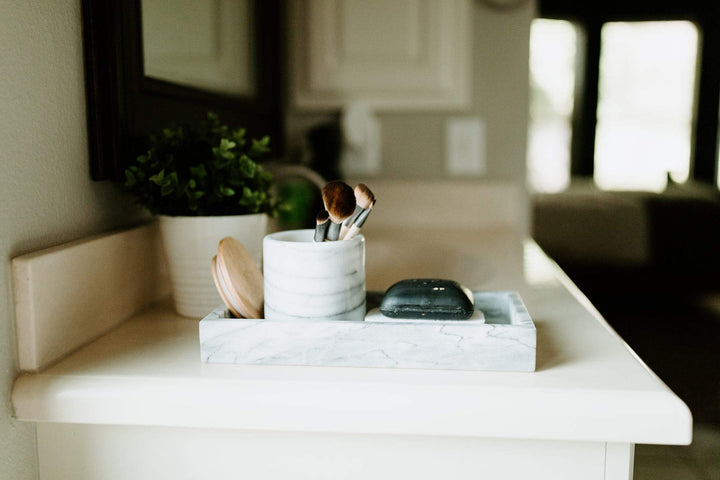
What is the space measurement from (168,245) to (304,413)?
32 cm

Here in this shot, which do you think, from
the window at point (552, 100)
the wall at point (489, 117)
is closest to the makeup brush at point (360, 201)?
the wall at point (489, 117)

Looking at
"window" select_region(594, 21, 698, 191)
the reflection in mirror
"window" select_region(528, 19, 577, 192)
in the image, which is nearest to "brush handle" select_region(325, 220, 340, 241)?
the reflection in mirror

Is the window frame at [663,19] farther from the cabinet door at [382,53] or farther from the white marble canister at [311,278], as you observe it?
the white marble canister at [311,278]

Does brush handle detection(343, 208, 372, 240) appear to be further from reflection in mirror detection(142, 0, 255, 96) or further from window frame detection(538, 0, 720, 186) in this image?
window frame detection(538, 0, 720, 186)

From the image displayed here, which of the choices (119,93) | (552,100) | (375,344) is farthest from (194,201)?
(552,100)

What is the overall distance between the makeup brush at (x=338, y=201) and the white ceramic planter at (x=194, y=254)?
0.22 metres

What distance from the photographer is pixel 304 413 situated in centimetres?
47

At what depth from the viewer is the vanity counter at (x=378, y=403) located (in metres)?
0.45

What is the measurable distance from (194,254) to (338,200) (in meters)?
0.25

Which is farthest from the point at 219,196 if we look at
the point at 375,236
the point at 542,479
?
the point at 375,236

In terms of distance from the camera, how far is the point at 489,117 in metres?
1.49

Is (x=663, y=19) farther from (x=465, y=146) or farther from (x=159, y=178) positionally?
(x=159, y=178)

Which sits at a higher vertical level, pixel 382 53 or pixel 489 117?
pixel 382 53

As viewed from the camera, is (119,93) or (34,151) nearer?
(34,151)
